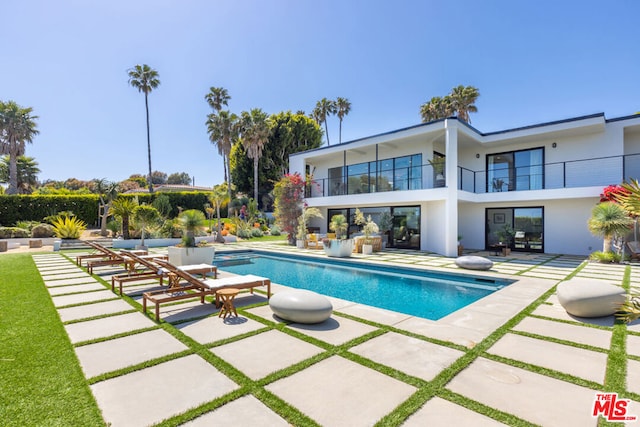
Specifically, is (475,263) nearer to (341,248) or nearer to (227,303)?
(341,248)

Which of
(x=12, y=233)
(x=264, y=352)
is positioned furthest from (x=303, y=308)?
(x=12, y=233)

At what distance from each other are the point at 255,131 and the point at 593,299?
91.9ft

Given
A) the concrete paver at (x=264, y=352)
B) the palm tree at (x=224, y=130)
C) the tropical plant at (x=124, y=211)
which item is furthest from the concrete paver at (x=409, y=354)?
the palm tree at (x=224, y=130)

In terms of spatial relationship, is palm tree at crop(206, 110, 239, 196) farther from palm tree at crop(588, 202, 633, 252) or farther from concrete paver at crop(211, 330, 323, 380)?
concrete paver at crop(211, 330, 323, 380)

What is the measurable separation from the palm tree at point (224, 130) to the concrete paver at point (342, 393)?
30564 mm

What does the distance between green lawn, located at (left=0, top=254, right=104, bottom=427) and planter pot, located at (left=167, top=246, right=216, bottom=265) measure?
15.0 ft

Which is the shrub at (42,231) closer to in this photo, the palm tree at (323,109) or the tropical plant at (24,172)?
the tropical plant at (24,172)

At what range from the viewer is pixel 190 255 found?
10234mm

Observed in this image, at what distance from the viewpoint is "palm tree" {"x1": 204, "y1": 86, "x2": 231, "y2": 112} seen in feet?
120

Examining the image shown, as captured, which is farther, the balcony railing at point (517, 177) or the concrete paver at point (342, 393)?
the balcony railing at point (517, 177)

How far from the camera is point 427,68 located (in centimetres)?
1758

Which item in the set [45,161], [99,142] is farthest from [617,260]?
[45,161]

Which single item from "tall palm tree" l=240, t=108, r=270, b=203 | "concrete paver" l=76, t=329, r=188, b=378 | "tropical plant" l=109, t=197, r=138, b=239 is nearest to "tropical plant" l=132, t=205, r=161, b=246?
"tropical plant" l=109, t=197, r=138, b=239

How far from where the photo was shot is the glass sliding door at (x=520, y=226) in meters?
14.6
